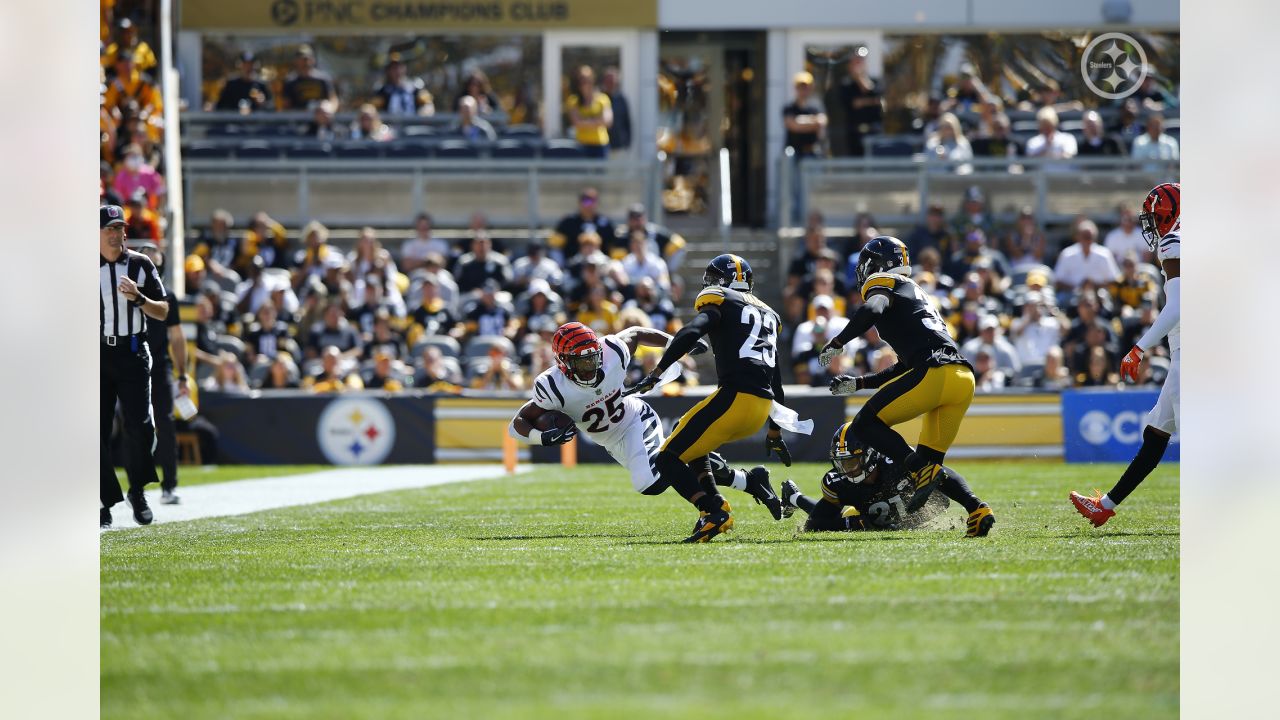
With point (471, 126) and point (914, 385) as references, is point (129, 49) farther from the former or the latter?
point (914, 385)

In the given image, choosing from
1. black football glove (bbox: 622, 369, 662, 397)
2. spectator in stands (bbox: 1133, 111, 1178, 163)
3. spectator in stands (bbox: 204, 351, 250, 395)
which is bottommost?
spectator in stands (bbox: 204, 351, 250, 395)

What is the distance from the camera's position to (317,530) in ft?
32.0

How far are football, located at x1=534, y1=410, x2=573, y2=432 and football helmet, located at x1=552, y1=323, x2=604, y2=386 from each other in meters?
0.34

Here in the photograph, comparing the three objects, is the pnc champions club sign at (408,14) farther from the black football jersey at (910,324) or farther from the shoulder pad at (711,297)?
the black football jersey at (910,324)

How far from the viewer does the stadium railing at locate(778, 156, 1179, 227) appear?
2088 cm

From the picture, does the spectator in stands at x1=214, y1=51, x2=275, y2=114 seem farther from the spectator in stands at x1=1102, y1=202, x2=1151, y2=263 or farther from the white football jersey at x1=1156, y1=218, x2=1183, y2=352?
the white football jersey at x1=1156, y1=218, x2=1183, y2=352

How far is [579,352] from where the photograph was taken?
8.95 meters

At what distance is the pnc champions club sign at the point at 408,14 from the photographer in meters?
24.1

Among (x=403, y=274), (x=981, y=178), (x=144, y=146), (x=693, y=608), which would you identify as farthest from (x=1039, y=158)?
(x=693, y=608)

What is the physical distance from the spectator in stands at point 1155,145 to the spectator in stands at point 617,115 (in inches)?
289

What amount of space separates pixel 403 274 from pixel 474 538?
11911mm

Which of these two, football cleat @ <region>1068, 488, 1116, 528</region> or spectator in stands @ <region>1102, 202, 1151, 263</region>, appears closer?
football cleat @ <region>1068, 488, 1116, 528</region>

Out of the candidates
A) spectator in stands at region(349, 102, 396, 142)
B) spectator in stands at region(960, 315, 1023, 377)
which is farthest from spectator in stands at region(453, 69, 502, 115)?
spectator in stands at region(960, 315, 1023, 377)
